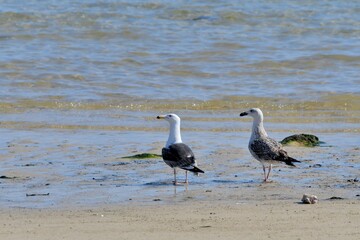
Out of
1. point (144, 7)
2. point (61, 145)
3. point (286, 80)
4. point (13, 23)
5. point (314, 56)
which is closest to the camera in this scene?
point (61, 145)

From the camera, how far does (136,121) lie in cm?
1330

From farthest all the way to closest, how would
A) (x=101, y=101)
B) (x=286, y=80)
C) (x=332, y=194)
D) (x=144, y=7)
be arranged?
(x=144, y=7)
(x=286, y=80)
(x=101, y=101)
(x=332, y=194)

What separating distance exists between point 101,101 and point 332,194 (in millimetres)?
7544

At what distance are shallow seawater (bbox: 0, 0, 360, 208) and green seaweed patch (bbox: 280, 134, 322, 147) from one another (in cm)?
23

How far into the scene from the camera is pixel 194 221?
6891mm

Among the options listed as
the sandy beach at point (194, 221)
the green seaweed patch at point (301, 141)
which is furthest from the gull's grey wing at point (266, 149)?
the sandy beach at point (194, 221)

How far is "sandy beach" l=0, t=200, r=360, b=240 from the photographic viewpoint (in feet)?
21.0

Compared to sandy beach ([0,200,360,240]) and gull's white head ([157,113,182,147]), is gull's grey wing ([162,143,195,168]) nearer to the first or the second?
gull's white head ([157,113,182,147])

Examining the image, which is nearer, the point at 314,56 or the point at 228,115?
Answer: the point at 228,115

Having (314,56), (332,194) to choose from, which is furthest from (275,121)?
(314,56)

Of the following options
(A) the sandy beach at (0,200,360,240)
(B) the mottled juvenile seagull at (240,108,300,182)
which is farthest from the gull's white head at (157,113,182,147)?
Answer: (A) the sandy beach at (0,200,360,240)

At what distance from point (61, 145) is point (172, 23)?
1369 cm

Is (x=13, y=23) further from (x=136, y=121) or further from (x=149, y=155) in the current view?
(x=149, y=155)

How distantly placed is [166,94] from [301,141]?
16.5 feet
